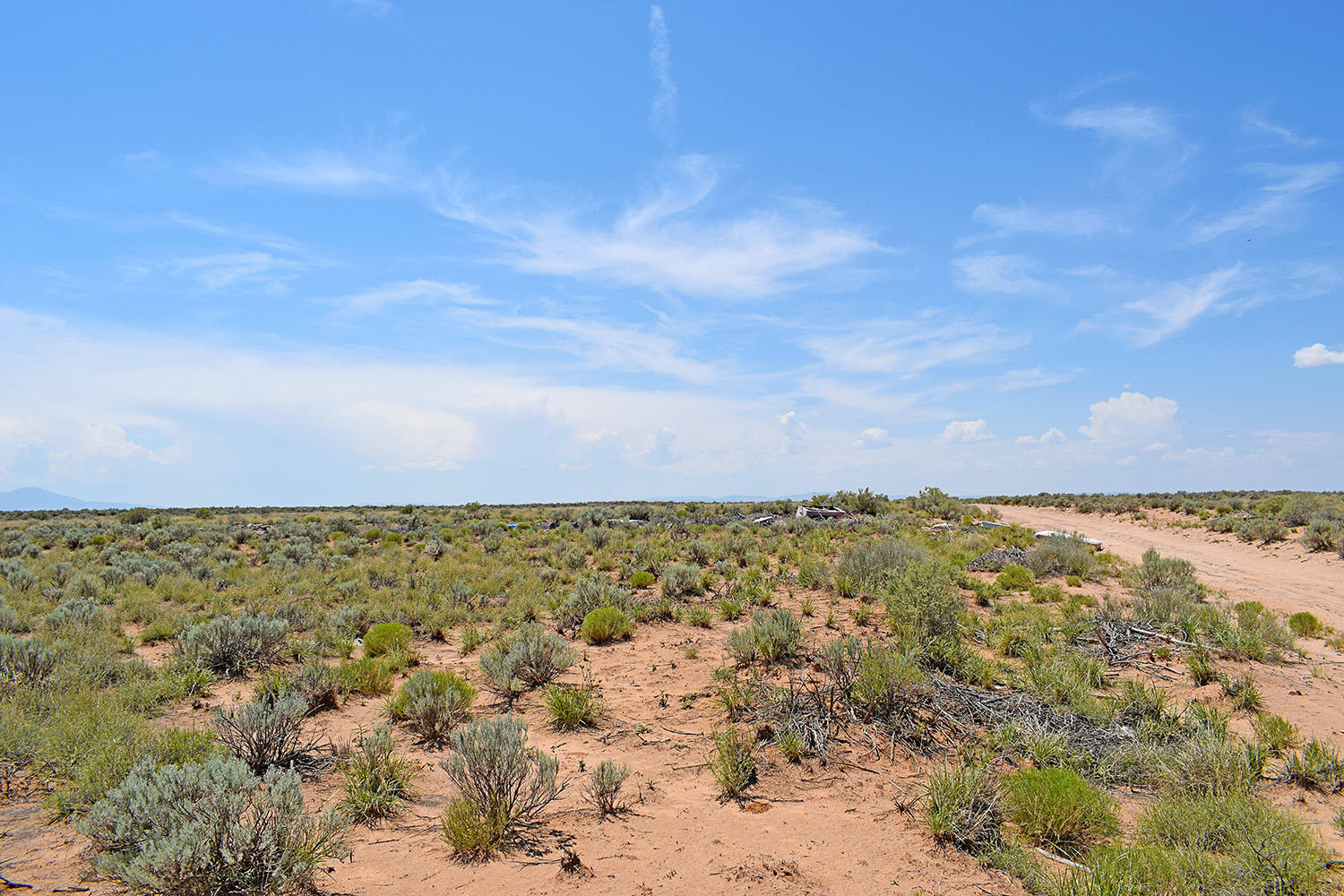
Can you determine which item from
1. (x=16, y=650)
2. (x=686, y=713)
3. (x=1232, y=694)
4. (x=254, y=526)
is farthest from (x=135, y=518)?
(x=1232, y=694)

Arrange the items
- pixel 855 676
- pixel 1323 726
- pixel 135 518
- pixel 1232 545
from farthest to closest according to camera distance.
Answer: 1. pixel 135 518
2. pixel 1232 545
3. pixel 855 676
4. pixel 1323 726

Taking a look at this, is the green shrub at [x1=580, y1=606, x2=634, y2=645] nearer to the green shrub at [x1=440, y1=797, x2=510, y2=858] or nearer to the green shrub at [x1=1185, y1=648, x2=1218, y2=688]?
the green shrub at [x1=440, y1=797, x2=510, y2=858]

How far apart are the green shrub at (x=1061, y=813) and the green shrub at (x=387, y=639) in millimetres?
8200

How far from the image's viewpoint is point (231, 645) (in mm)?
8734

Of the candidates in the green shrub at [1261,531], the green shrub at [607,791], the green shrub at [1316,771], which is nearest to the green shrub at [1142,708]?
the green shrub at [1316,771]

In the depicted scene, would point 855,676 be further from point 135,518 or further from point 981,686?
point 135,518

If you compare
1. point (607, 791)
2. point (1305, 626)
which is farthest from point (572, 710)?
point (1305, 626)

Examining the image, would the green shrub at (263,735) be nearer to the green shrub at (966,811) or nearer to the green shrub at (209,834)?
the green shrub at (209,834)

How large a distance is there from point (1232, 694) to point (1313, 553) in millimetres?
16247

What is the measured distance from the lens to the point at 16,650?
7.37 m

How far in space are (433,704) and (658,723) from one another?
251 centimetres

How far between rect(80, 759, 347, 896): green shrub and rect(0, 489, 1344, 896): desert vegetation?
0.02m

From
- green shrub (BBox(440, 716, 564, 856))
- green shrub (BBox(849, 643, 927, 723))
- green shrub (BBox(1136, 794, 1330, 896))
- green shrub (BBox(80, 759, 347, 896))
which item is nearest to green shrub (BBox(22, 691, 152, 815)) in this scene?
green shrub (BBox(80, 759, 347, 896))

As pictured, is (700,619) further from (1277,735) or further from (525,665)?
(1277,735)
